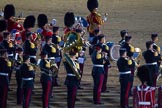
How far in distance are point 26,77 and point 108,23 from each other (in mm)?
15080

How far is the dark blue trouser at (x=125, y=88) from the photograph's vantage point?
15.5 m

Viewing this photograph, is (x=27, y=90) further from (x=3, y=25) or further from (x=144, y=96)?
(x=144, y=96)

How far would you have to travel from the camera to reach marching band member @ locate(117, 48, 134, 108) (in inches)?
605

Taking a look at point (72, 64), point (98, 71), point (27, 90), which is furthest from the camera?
point (98, 71)

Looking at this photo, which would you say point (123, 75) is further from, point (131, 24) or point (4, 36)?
point (131, 24)

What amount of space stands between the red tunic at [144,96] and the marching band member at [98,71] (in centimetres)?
417

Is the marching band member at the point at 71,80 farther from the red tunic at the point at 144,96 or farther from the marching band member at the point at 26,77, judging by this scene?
the red tunic at the point at 144,96

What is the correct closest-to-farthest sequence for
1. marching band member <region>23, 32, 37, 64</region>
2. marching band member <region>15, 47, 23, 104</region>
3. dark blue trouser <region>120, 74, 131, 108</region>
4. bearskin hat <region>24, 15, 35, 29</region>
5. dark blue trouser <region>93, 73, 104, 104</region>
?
dark blue trouser <region>120, 74, 131, 108</region> → marching band member <region>15, 47, 23, 104</region> → dark blue trouser <region>93, 73, 104, 104</region> → marching band member <region>23, 32, 37, 64</region> → bearskin hat <region>24, 15, 35, 29</region>

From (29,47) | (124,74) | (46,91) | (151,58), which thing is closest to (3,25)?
(29,47)

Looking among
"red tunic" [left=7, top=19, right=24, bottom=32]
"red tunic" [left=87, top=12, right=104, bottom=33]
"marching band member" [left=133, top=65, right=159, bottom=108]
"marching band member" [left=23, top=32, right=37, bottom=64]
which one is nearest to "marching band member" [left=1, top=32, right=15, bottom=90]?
"marching band member" [left=23, top=32, right=37, bottom=64]

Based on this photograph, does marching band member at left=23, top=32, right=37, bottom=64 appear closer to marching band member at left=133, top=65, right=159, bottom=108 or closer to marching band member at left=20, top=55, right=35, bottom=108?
marching band member at left=20, top=55, right=35, bottom=108

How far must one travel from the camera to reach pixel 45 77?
15281mm

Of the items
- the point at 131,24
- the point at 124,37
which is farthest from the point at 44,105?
the point at 131,24

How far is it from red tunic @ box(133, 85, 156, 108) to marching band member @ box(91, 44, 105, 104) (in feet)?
13.7
